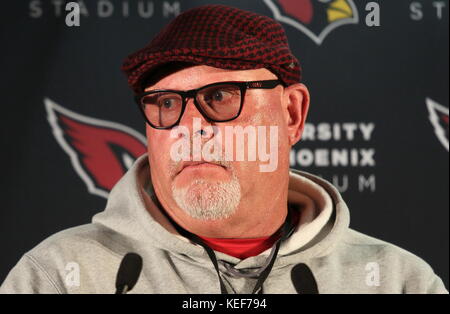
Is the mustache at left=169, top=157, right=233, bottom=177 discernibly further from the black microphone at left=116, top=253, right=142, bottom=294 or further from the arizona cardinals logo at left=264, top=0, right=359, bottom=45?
the arizona cardinals logo at left=264, top=0, right=359, bottom=45

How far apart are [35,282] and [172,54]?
20.8 inches

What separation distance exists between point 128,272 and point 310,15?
34.4 inches

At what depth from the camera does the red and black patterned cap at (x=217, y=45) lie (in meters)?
1.17

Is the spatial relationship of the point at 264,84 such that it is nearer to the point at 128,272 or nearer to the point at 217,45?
the point at 217,45

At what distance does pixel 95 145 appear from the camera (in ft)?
5.41

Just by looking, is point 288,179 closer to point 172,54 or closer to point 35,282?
point 172,54

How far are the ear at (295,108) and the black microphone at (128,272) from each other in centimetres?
43

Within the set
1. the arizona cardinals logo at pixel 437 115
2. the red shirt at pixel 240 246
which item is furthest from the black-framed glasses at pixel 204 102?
the arizona cardinals logo at pixel 437 115

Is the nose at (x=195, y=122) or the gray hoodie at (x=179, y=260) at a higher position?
the nose at (x=195, y=122)

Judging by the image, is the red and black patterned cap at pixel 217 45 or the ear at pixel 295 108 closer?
the red and black patterned cap at pixel 217 45

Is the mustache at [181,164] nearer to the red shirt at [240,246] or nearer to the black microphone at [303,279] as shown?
the red shirt at [240,246]

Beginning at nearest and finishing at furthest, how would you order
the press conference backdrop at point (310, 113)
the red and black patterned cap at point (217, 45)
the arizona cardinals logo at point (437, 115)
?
1. the red and black patterned cap at point (217, 45)
2. the press conference backdrop at point (310, 113)
3. the arizona cardinals logo at point (437, 115)

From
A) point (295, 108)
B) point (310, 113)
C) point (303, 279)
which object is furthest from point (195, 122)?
point (310, 113)
